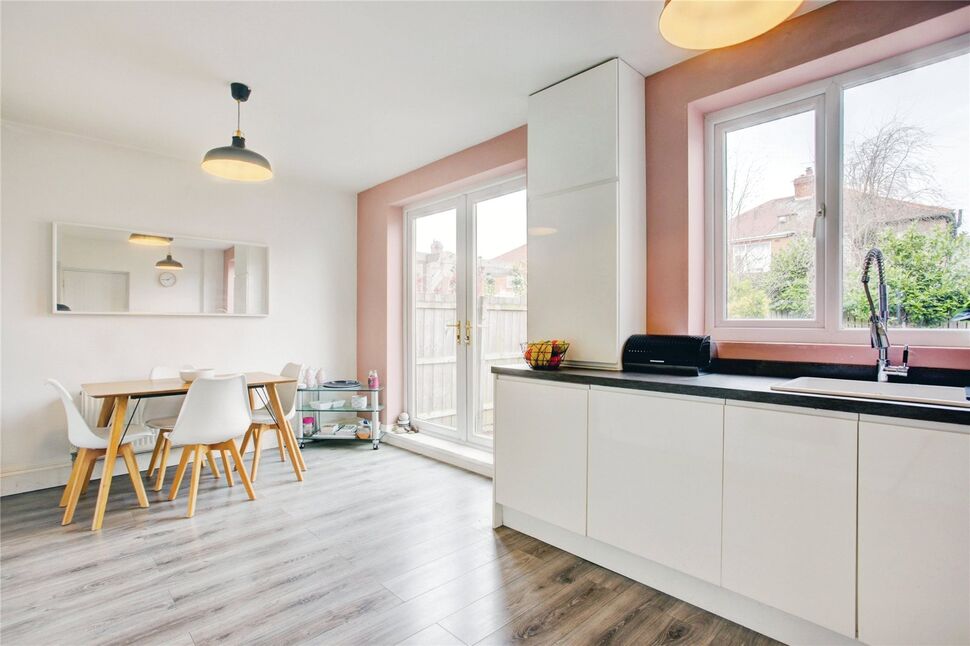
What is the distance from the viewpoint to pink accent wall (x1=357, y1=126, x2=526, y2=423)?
13.7 feet

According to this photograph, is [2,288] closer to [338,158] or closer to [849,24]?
[338,158]

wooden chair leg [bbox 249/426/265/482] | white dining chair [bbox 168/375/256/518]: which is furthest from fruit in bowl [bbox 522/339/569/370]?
wooden chair leg [bbox 249/426/265/482]

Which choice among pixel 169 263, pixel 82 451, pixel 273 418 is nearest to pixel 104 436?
pixel 82 451

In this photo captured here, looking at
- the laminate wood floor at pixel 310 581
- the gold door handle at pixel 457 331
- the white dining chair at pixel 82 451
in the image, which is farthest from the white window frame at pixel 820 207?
the white dining chair at pixel 82 451

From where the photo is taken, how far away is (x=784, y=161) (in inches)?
91.0

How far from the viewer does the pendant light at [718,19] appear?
1523 mm

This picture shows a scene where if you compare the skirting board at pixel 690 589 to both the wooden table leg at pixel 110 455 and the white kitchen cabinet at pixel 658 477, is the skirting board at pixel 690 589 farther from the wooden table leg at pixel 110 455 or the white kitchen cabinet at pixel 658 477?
the wooden table leg at pixel 110 455

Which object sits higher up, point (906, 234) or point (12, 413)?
point (906, 234)

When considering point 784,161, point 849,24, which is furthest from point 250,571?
point 849,24

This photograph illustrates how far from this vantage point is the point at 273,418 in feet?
11.4

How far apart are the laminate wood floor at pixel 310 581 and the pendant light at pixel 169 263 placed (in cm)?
174

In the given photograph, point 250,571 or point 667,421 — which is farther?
point 250,571

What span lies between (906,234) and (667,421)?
1.32m

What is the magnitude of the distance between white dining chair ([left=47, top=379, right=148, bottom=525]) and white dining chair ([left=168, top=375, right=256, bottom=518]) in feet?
0.90
